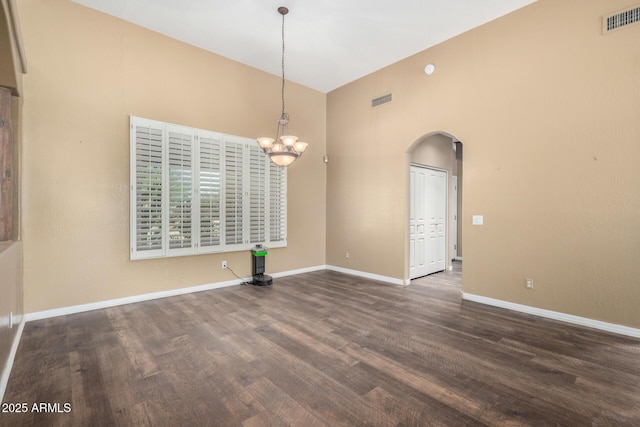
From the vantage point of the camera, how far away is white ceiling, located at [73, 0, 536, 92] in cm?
384

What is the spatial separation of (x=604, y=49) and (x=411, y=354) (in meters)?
4.02

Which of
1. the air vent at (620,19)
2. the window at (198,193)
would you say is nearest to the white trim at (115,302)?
the window at (198,193)

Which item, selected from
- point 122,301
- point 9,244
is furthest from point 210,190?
point 9,244

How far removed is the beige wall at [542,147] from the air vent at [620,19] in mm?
65

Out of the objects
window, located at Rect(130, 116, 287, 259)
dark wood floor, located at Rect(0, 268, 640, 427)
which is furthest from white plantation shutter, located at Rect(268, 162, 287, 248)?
dark wood floor, located at Rect(0, 268, 640, 427)

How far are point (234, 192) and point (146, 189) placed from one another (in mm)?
1364

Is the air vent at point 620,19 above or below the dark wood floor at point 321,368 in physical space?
above

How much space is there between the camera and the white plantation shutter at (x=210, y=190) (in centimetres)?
482

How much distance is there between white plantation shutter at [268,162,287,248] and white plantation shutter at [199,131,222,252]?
3.43ft

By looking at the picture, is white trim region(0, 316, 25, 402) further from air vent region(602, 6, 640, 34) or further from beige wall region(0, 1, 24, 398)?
air vent region(602, 6, 640, 34)

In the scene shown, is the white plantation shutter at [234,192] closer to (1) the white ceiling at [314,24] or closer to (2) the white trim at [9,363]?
(1) the white ceiling at [314,24]

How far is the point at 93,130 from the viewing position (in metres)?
3.96

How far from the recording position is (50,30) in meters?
3.68

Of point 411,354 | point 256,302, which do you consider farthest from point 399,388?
point 256,302
